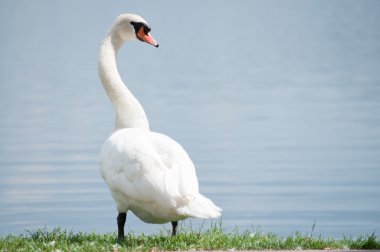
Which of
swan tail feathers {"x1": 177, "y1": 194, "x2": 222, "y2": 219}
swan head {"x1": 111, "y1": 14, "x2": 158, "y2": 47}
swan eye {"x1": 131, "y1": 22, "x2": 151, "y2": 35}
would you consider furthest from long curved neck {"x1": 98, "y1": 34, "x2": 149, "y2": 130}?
swan tail feathers {"x1": 177, "y1": 194, "x2": 222, "y2": 219}

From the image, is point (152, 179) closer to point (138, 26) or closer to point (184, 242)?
point (184, 242)

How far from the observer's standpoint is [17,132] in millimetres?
34438

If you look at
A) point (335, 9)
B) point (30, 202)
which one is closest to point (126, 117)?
point (30, 202)

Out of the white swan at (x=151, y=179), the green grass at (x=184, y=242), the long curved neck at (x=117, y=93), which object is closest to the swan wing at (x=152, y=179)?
the white swan at (x=151, y=179)

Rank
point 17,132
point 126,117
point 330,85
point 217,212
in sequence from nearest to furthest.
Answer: point 217,212 → point 126,117 → point 17,132 → point 330,85

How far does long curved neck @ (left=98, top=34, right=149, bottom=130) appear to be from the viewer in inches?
547

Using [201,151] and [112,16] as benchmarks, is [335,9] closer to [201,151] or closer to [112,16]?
[112,16]

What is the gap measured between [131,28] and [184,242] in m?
3.70

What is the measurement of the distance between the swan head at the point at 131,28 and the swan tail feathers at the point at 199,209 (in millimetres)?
3234

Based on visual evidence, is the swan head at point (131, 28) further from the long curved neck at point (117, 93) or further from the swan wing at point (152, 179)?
the swan wing at point (152, 179)

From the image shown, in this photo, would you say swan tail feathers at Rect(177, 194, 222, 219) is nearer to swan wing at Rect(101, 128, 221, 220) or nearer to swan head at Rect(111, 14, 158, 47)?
swan wing at Rect(101, 128, 221, 220)

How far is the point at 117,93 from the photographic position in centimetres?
1423

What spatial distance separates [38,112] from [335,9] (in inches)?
5357

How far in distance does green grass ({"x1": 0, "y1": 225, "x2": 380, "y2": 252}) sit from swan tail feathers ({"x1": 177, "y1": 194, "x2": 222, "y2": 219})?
26 centimetres
